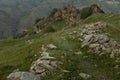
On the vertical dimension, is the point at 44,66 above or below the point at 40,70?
above

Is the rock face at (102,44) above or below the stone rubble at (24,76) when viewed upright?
above

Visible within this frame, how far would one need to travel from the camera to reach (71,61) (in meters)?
48.3

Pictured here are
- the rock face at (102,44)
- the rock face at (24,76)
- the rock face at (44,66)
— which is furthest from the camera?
the rock face at (102,44)

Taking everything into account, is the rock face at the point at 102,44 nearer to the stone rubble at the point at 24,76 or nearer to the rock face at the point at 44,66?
the rock face at the point at 44,66

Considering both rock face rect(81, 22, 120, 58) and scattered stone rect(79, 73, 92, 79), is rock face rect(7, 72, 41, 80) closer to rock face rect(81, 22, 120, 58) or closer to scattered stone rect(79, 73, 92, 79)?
scattered stone rect(79, 73, 92, 79)

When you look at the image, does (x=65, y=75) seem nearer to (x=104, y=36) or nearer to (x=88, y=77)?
(x=88, y=77)

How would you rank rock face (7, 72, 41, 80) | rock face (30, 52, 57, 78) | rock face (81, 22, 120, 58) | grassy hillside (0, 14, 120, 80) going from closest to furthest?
rock face (7, 72, 41, 80) → grassy hillside (0, 14, 120, 80) → rock face (30, 52, 57, 78) → rock face (81, 22, 120, 58)

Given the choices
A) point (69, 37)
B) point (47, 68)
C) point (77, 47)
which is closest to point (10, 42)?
point (69, 37)

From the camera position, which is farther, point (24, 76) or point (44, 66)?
point (44, 66)

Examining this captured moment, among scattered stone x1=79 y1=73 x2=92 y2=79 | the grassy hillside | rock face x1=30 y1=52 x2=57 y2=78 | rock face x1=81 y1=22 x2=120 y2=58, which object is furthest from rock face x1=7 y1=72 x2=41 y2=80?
rock face x1=81 y1=22 x2=120 y2=58

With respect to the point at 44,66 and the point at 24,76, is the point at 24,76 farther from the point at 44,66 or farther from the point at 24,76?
the point at 44,66

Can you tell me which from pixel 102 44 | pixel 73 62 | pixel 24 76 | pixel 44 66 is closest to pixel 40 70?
pixel 44 66

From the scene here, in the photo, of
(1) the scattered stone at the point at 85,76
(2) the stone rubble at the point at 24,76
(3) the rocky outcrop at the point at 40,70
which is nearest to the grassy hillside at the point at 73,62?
(1) the scattered stone at the point at 85,76

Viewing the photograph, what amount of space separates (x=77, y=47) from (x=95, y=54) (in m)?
5.51
